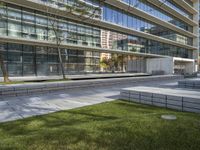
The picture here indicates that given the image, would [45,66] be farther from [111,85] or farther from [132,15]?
[132,15]

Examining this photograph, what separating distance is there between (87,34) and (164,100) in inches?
820

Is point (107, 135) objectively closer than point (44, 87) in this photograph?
Yes

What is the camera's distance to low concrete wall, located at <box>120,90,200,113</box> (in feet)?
21.7

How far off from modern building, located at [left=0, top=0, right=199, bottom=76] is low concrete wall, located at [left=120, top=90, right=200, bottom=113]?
4197mm

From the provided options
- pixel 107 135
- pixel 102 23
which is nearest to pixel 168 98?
pixel 107 135

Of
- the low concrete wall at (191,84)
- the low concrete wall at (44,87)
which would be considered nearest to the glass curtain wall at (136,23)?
the low concrete wall at (44,87)

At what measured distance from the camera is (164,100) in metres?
7.51

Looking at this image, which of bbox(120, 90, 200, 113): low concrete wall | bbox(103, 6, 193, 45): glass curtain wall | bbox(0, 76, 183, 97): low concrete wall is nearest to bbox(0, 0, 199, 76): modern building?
bbox(103, 6, 193, 45): glass curtain wall

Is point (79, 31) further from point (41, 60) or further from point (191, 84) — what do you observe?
point (191, 84)

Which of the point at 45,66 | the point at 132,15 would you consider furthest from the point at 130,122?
the point at 132,15

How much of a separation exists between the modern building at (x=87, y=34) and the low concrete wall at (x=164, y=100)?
13.8ft

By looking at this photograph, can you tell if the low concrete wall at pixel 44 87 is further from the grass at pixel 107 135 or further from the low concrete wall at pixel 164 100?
the grass at pixel 107 135

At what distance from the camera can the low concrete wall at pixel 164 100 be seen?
261 inches

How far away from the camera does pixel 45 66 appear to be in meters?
24.7
